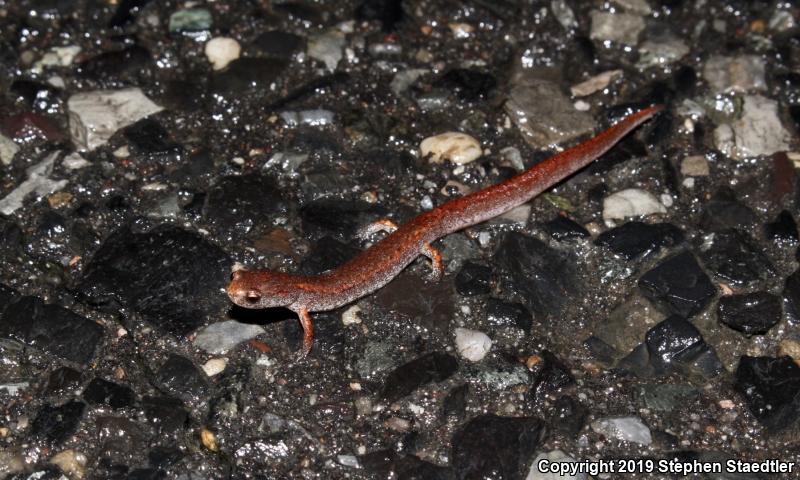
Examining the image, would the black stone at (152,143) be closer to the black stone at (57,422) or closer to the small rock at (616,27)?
the black stone at (57,422)

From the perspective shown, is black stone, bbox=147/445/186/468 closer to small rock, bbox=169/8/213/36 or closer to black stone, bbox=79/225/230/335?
black stone, bbox=79/225/230/335

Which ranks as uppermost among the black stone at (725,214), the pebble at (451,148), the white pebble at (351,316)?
the pebble at (451,148)

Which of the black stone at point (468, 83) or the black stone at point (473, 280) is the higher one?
the black stone at point (468, 83)

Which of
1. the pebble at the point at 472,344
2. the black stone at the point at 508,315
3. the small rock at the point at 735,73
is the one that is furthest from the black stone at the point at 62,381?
the small rock at the point at 735,73

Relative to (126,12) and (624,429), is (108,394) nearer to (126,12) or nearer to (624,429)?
(624,429)

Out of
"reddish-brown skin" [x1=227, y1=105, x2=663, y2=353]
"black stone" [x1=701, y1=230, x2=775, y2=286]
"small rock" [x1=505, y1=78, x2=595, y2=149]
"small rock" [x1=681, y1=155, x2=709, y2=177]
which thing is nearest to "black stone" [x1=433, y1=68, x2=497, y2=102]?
"small rock" [x1=505, y1=78, x2=595, y2=149]

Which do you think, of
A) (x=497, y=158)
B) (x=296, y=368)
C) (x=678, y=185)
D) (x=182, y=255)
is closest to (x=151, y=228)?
(x=182, y=255)

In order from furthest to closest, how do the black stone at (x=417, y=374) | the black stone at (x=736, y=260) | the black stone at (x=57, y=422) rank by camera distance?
the black stone at (x=736, y=260), the black stone at (x=417, y=374), the black stone at (x=57, y=422)
